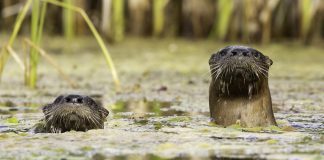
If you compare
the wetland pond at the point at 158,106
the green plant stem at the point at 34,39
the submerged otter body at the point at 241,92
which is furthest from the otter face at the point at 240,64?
the green plant stem at the point at 34,39

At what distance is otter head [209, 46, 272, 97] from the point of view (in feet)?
18.2

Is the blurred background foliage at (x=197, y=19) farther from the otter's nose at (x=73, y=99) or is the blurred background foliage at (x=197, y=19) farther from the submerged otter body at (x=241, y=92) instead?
the otter's nose at (x=73, y=99)

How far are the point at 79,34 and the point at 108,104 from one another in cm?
488

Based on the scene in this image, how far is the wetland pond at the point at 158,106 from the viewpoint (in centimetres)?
A: 478

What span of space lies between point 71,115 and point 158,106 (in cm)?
193

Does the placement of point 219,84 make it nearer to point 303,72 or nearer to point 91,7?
point 303,72

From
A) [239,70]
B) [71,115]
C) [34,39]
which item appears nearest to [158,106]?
[34,39]

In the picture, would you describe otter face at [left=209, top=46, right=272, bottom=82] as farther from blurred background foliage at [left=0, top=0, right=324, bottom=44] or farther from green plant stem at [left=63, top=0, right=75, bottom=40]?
green plant stem at [left=63, top=0, right=75, bottom=40]

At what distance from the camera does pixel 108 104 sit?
7461 mm

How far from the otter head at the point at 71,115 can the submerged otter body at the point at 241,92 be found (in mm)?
787

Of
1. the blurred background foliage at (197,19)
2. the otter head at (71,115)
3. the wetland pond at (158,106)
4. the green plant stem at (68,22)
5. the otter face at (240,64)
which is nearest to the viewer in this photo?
the wetland pond at (158,106)

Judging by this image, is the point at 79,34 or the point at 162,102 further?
the point at 79,34

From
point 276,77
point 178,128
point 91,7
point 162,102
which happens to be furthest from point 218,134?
point 91,7

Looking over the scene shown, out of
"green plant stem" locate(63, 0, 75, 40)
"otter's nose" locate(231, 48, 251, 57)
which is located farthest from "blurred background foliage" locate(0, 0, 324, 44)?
"otter's nose" locate(231, 48, 251, 57)
